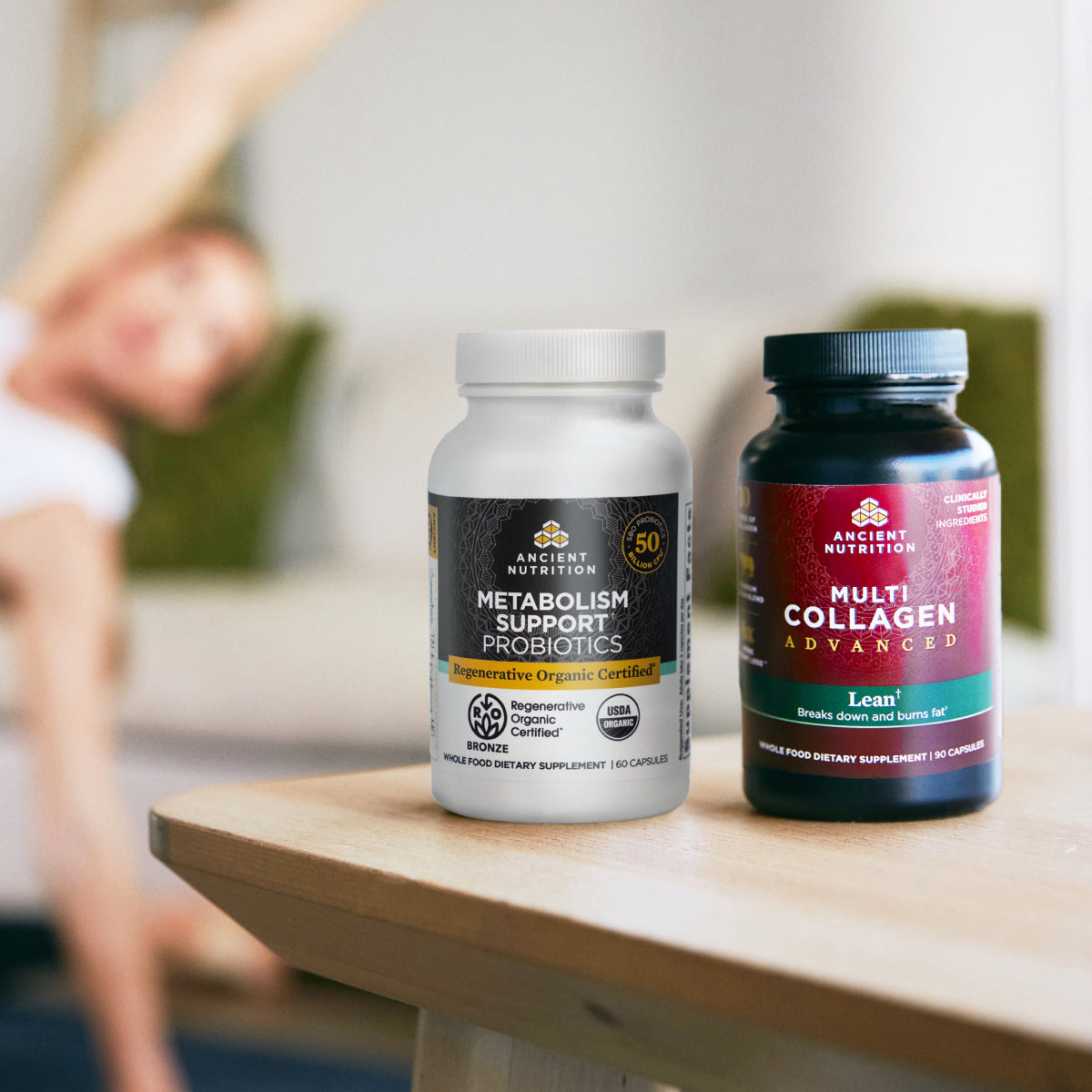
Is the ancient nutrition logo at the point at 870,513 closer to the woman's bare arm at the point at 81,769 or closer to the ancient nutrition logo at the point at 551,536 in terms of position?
the ancient nutrition logo at the point at 551,536

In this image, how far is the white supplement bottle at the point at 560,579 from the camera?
1.54ft

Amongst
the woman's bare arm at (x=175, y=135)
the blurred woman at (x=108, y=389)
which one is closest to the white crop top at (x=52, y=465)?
the blurred woman at (x=108, y=389)

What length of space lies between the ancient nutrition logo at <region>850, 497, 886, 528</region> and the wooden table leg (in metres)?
0.20

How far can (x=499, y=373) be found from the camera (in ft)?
1.58

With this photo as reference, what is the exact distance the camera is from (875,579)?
0.47 metres

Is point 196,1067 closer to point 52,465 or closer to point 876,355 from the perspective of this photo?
point 52,465

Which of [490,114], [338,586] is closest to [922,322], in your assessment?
[338,586]

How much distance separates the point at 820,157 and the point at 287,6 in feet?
3.37

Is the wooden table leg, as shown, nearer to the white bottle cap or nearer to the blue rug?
the white bottle cap

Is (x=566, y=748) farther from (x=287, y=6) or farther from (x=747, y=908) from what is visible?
(x=287, y=6)

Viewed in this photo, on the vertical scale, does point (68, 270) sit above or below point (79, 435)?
above

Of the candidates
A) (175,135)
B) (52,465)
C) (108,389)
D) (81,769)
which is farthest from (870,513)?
(175,135)

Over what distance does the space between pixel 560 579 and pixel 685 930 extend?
145 mm

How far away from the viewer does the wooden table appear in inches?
12.6
